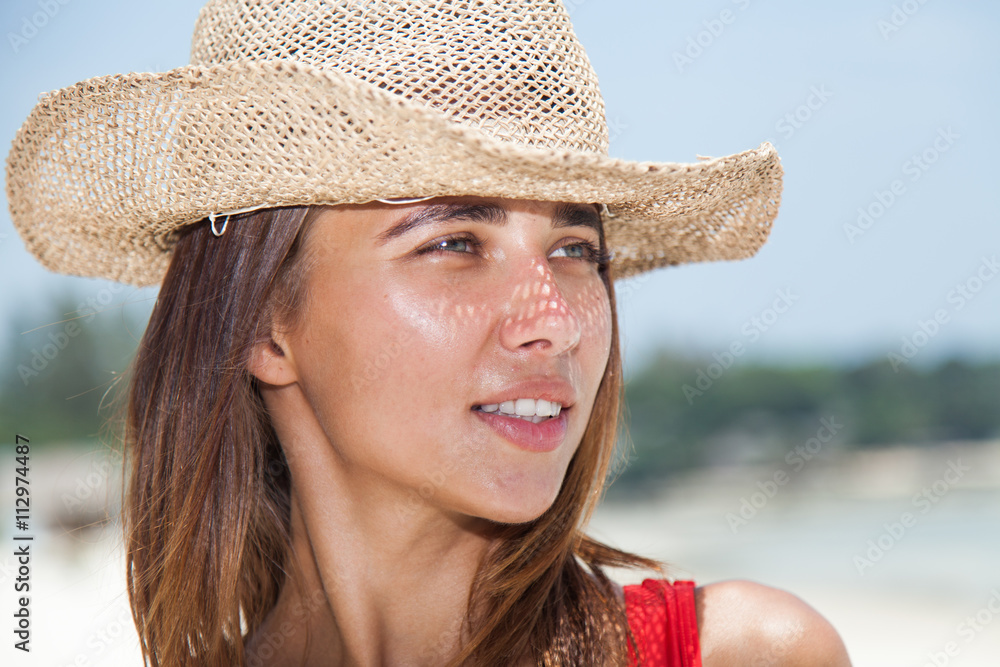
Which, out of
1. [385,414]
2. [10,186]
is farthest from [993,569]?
[10,186]

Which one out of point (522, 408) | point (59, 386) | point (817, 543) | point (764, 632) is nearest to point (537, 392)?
point (522, 408)

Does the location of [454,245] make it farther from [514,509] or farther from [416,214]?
[514,509]

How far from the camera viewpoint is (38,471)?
8.27 meters

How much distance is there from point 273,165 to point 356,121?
0.65 ft

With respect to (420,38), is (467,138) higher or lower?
lower

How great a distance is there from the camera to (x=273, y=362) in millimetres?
1659

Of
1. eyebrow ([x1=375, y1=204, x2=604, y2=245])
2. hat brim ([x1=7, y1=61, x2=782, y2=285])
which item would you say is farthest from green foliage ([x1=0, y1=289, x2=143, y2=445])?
eyebrow ([x1=375, y1=204, x2=604, y2=245])

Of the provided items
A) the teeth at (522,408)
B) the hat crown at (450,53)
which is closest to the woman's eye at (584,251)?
the hat crown at (450,53)

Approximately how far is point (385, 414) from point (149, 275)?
0.95m

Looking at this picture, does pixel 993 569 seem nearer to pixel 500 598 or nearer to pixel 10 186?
pixel 500 598

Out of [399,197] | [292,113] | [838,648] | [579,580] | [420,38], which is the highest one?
[420,38]

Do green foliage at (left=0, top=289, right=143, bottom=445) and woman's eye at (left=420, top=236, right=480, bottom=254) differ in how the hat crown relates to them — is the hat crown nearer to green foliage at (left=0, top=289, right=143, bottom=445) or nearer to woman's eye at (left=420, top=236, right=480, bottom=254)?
woman's eye at (left=420, top=236, right=480, bottom=254)

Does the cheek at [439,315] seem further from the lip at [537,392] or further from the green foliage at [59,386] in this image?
the green foliage at [59,386]

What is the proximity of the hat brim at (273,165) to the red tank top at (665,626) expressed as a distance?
2.67ft
